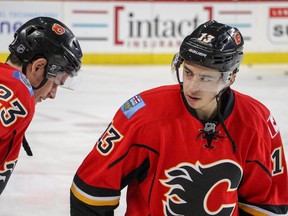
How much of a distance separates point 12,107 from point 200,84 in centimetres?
56

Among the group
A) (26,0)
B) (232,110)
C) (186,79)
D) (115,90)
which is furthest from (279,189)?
Answer: (26,0)

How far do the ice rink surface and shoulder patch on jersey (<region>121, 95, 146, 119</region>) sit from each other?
109 centimetres

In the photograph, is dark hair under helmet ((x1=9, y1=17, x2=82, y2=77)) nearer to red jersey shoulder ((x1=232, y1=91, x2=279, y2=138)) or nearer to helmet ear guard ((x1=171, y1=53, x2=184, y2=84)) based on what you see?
helmet ear guard ((x1=171, y1=53, x2=184, y2=84))

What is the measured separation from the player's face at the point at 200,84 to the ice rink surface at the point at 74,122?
1.13 meters

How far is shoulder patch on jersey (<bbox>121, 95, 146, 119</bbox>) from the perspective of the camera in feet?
5.84

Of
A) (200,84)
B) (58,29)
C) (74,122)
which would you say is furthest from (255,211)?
(74,122)

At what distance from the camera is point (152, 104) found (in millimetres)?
1803

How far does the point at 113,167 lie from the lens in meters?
1.77

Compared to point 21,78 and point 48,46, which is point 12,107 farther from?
point 48,46

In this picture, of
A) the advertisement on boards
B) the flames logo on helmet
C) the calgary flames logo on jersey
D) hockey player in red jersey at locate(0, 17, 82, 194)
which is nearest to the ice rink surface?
the advertisement on boards

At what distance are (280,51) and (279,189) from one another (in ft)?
27.3

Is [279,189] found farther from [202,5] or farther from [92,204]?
[202,5]

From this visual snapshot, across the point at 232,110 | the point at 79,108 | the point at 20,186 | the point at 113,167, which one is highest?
the point at 232,110

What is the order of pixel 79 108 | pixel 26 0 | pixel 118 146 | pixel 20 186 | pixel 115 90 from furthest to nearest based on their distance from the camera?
pixel 26 0 → pixel 115 90 → pixel 79 108 → pixel 20 186 → pixel 118 146
